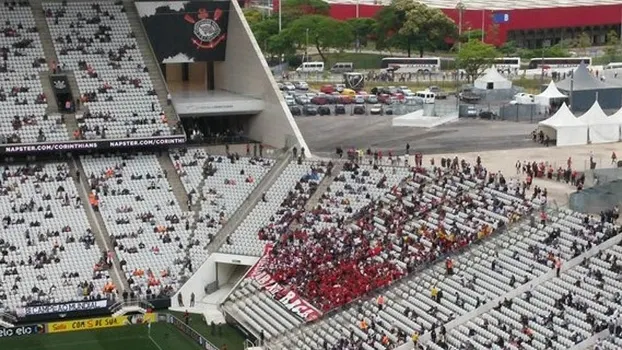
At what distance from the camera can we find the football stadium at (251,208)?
41812 millimetres

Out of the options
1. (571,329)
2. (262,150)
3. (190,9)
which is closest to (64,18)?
(190,9)

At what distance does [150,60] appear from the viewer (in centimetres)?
6144

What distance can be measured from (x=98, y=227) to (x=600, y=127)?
25772 millimetres

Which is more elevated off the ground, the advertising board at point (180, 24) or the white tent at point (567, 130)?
the advertising board at point (180, 24)

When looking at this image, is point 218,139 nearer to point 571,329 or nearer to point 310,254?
point 310,254

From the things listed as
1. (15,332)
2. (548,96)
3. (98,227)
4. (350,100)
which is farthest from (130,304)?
(350,100)

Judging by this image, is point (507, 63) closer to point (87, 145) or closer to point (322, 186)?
point (322, 186)

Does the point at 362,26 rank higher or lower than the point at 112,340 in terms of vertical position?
higher

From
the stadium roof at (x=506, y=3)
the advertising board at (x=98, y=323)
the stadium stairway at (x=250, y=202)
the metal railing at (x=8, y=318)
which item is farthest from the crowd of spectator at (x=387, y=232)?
the stadium roof at (x=506, y=3)

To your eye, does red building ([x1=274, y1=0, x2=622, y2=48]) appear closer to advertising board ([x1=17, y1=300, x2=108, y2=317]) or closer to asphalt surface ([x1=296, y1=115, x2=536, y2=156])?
asphalt surface ([x1=296, y1=115, x2=536, y2=156])

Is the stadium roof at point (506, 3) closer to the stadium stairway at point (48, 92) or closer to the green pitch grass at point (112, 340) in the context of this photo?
the stadium stairway at point (48, 92)

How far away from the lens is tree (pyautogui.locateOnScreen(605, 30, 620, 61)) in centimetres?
10738

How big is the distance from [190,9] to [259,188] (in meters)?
12.6

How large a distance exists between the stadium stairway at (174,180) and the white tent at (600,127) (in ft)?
66.9
